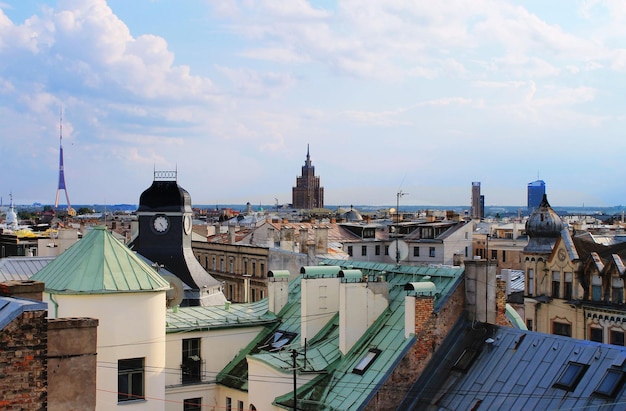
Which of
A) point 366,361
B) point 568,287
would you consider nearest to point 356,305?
point 366,361

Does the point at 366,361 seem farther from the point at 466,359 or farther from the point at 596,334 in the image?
the point at 596,334

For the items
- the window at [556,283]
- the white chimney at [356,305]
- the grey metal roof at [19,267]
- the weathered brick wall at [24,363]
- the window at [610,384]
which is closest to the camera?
the weathered brick wall at [24,363]

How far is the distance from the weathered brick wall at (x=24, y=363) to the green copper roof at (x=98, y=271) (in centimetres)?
1307

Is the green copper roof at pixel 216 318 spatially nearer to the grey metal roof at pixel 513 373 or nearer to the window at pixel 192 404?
the window at pixel 192 404

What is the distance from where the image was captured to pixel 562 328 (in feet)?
143

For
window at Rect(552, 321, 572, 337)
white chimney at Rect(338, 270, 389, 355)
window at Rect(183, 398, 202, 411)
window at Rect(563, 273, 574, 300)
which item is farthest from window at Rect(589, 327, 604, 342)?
window at Rect(183, 398, 202, 411)

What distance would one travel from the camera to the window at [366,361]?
1036 inches

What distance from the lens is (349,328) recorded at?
28.0 meters

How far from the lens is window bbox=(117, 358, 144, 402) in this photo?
89.2ft

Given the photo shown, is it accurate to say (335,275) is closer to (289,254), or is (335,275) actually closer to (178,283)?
(178,283)

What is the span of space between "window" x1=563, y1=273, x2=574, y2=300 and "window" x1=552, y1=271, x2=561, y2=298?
0.62 m

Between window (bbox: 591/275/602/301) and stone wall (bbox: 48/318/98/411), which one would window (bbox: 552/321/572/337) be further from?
stone wall (bbox: 48/318/98/411)

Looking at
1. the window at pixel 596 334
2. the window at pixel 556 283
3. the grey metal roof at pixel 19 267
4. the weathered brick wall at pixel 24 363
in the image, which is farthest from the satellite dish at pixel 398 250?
the weathered brick wall at pixel 24 363

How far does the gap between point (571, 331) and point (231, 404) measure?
20025mm
